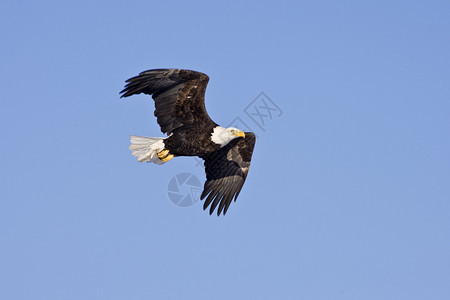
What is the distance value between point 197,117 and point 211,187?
1456mm

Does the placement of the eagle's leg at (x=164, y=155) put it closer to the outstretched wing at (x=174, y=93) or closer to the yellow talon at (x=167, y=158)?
the yellow talon at (x=167, y=158)

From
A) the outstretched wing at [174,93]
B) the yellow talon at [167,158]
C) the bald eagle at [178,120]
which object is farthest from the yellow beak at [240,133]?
the yellow talon at [167,158]

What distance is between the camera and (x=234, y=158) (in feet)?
44.5

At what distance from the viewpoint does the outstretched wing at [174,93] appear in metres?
12.2

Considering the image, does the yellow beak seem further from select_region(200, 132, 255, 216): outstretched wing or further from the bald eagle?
select_region(200, 132, 255, 216): outstretched wing

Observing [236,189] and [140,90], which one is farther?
[236,189]

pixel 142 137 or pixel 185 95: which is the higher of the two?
pixel 185 95

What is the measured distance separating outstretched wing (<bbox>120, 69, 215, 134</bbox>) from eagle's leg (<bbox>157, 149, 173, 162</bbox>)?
0.34m

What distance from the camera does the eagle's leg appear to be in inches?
494

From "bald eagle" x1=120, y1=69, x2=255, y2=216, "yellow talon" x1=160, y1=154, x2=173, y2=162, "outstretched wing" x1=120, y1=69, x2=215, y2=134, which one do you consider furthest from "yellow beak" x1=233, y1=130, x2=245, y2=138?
"yellow talon" x1=160, y1=154, x2=173, y2=162

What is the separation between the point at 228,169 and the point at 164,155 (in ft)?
4.71

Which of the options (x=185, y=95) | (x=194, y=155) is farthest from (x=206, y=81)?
(x=194, y=155)

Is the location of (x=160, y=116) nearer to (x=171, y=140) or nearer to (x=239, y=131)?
(x=171, y=140)

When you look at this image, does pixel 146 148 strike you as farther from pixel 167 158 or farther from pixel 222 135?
pixel 222 135
